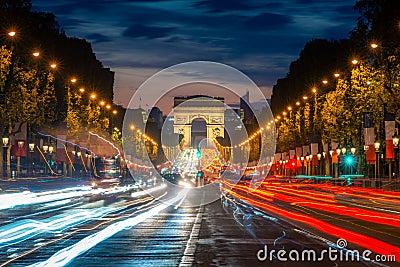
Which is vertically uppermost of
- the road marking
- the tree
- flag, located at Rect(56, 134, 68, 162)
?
the tree

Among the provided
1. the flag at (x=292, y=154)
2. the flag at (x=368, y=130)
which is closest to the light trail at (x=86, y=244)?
the flag at (x=368, y=130)

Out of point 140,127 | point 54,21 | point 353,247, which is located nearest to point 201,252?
point 353,247

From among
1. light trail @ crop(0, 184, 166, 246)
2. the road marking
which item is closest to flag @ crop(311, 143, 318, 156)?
light trail @ crop(0, 184, 166, 246)

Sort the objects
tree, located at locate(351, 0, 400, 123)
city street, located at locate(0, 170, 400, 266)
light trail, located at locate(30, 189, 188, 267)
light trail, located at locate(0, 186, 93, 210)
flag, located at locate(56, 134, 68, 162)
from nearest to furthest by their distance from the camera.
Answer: light trail, located at locate(30, 189, 188, 267)
city street, located at locate(0, 170, 400, 266)
light trail, located at locate(0, 186, 93, 210)
tree, located at locate(351, 0, 400, 123)
flag, located at locate(56, 134, 68, 162)

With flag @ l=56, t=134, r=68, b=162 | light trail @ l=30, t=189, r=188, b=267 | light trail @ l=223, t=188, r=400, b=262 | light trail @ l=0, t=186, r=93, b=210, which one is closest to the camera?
light trail @ l=30, t=189, r=188, b=267

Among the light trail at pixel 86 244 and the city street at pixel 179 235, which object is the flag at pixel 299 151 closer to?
the city street at pixel 179 235

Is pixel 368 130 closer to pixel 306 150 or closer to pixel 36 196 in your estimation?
pixel 36 196

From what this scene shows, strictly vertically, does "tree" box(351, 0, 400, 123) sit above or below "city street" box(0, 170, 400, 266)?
above

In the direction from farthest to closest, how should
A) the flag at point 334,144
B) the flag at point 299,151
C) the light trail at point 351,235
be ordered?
1. the flag at point 299,151
2. the flag at point 334,144
3. the light trail at point 351,235

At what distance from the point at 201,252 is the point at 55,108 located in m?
62.7

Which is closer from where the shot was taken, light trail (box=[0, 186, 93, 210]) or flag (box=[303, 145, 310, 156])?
light trail (box=[0, 186, 93, 210])

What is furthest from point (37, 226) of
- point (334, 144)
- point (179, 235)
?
point (334, 144)

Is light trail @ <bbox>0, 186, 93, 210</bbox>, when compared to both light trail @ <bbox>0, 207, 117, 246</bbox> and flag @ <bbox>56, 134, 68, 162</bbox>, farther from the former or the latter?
flag @ <bbox>56, 134, 68, 162</bbox>

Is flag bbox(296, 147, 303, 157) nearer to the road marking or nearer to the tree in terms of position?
the tree
